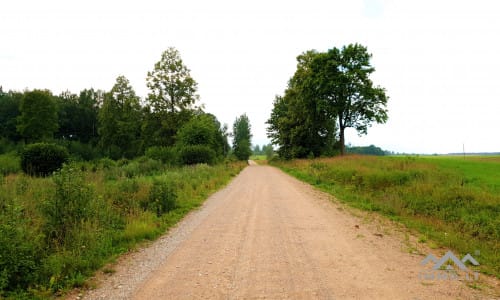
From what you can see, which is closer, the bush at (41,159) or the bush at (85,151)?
the bush at (41,159)

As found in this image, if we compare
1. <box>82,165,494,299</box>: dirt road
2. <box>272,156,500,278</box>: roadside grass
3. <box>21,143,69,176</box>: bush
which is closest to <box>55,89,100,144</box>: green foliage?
<box>21,143,69,176</box>: bush

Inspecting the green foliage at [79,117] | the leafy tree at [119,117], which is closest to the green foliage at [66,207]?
the leafy tree at [119,117]

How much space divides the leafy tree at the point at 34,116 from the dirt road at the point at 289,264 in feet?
182

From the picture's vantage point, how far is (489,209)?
9211 millimetres

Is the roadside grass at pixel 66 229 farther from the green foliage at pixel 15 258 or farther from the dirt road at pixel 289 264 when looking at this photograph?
the dirt road at pixel 289 264

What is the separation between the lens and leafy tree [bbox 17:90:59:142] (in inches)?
1951

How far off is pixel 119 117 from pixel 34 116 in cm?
1429

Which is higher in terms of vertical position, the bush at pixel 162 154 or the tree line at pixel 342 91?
the tree line at pixel 342 91

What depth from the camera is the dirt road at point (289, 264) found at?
13.7 ft

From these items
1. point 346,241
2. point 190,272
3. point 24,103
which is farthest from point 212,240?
point 24,103

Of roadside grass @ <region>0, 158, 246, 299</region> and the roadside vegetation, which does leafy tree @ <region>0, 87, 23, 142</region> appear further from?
roadside grass @ <region>0, 158, 246, 299</region>

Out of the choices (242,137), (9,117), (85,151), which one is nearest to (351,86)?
(85,151)

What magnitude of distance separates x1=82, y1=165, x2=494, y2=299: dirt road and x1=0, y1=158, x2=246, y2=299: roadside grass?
92 centimetres

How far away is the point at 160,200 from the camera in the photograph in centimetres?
1017
